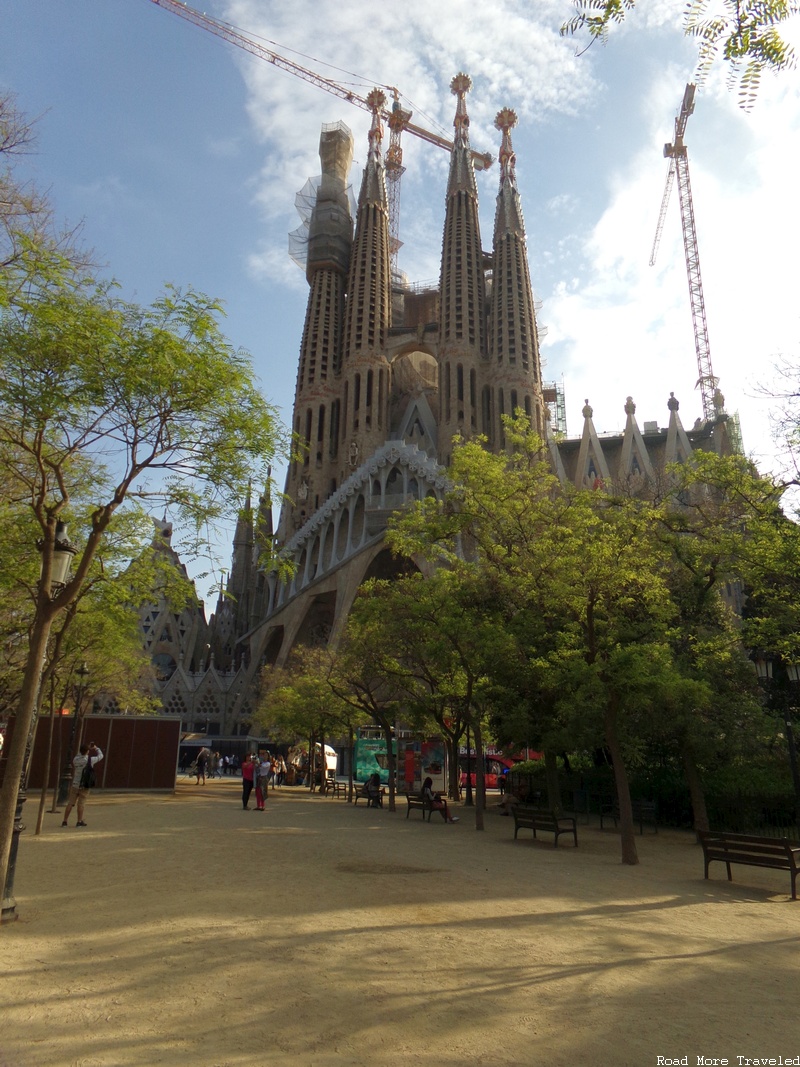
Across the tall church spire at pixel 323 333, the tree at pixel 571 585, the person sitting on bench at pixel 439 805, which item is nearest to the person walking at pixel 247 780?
the person sitting on bench at pixel 439 805

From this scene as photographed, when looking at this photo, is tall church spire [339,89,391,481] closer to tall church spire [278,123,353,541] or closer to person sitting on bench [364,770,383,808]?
tall church spire [278,123,353,541]

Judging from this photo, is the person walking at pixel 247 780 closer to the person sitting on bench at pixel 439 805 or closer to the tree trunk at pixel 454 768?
the person sitting on bench at pixel 439 805

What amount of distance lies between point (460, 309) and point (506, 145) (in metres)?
22.2

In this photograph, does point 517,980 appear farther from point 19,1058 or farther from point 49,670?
point 49,670

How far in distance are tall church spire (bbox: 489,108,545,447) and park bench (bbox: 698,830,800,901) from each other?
172 feet

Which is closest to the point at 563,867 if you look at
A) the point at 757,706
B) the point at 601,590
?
the point at 601,590

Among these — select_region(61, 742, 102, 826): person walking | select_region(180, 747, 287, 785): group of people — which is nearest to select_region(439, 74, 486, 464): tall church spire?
select_region(180, 747, 287, 785): group of people

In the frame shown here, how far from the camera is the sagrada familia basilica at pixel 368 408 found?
58.1 metres

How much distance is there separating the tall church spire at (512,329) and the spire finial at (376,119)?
17.3 m

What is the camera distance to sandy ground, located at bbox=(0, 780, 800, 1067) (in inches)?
156

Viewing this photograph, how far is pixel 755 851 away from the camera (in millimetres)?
9234

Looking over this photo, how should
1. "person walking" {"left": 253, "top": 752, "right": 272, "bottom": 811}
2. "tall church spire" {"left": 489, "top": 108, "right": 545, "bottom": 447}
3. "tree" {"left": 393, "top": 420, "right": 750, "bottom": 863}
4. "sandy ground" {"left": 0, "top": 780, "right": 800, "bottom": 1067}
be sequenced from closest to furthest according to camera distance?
1. "sandy ground" {"left": 0, "top": 780, "right": 800, "bottom": 1067}
2. "tree" {"left": 393, "top": 420, "right": 750, "bottom": 863}
3. "person walking" {"left": 253, "top": 752, "right": 272, "bottom": 811}
4. "tall church spire" {"left": 489, "top": 108, "right": 545, "bottom": 447}

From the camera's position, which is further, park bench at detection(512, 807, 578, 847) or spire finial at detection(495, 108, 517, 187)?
spire finial at detection(495, 108, 517, 187)

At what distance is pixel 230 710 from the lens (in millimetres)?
63438
